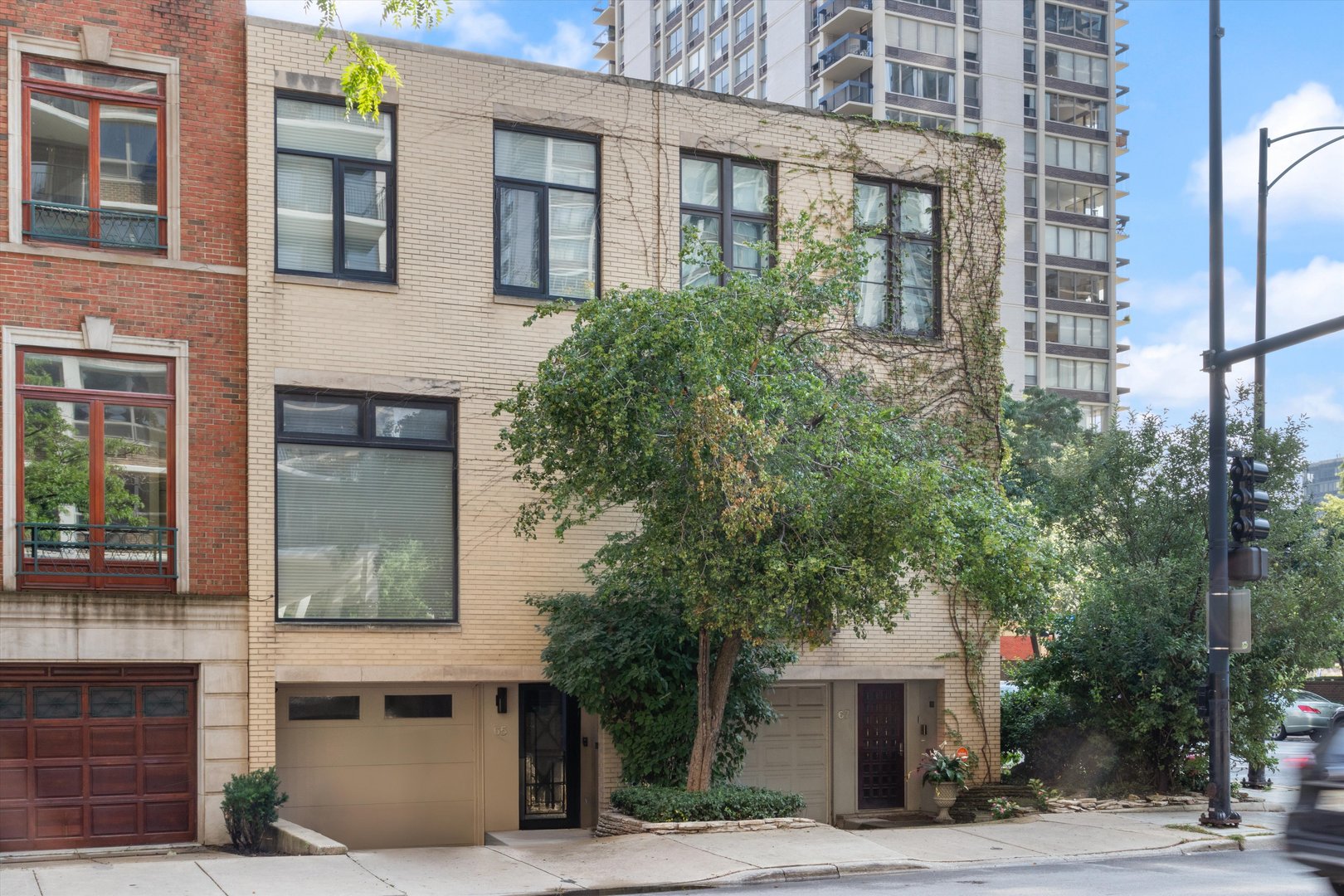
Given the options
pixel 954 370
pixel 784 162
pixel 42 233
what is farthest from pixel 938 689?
pixel 42 233

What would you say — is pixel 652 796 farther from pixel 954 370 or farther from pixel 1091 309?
pixel 1091 309

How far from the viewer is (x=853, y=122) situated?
21.3 metres

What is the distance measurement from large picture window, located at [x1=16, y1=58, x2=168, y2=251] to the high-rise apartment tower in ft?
195

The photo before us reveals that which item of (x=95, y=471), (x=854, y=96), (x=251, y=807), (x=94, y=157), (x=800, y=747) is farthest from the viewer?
(x=854, y=96)

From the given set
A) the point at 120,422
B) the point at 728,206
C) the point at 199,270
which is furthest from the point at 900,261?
the point at 120,422

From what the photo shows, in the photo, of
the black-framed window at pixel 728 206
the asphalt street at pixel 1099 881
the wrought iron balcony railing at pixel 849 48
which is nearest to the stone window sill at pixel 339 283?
the black-framed window at pixel 728 206

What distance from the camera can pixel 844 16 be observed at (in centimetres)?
7412

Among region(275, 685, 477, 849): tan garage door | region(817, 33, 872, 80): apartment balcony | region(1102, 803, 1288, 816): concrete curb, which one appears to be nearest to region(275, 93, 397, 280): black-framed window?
region(275, 685, 477, 849): tan garage door

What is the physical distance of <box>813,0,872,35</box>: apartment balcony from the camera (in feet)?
242

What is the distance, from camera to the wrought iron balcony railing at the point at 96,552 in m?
16.2

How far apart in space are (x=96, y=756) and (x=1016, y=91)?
7011cm

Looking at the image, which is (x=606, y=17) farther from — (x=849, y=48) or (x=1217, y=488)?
(x=1217, y=488)

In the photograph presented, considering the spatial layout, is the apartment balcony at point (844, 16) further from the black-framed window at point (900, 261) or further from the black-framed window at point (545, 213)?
the black-framed window at point (545, 213)

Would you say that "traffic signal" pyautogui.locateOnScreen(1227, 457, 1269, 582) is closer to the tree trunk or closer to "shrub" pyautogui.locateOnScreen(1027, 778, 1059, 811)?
"shrub" pyautogui.locateOnScreen(1027, 778, 1059, 811)
